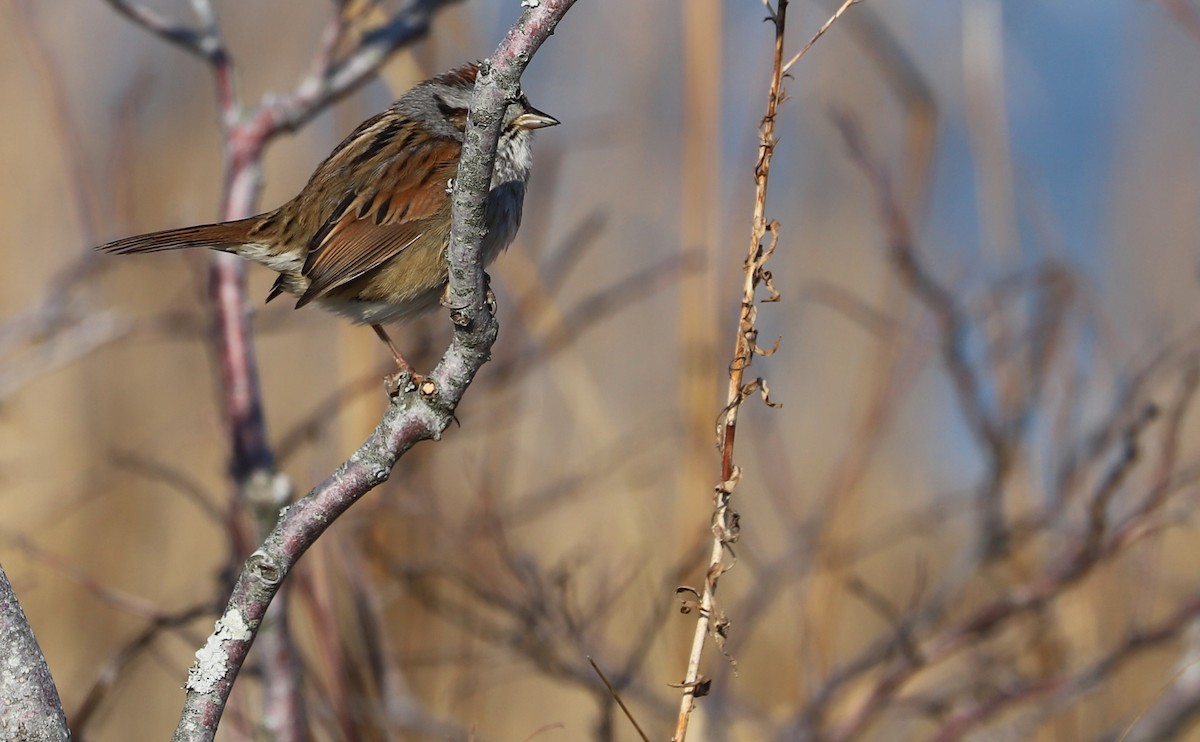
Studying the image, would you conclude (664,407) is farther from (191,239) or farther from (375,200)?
(191,239)

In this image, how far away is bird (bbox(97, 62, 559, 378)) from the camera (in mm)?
2525

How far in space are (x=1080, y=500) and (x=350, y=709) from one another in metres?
1.76

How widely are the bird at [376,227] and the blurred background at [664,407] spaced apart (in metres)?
0.24

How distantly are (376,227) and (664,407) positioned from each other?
3.19 meters

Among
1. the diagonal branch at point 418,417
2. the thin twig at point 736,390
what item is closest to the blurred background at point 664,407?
the thin twig at point 736,390

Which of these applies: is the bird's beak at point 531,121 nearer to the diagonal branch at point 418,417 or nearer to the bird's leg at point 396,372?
the bird's leg at point 396,372

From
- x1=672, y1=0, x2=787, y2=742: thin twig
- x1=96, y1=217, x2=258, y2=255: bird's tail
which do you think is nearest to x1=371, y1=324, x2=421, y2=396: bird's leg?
x1=96, y1=217, x2=258, y2=255: bird's tail

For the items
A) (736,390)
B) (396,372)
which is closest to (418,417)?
(736,390)

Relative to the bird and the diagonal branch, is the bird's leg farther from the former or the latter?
the diagonal branch

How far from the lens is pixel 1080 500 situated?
113 inches

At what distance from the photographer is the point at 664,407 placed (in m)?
5.69

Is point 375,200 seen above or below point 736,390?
above

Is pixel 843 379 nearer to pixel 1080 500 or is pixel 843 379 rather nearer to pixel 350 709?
pixel 1080 500

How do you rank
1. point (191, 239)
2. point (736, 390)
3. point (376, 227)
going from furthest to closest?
point (376, 227) < point (191, 239) < point (736, 390)
